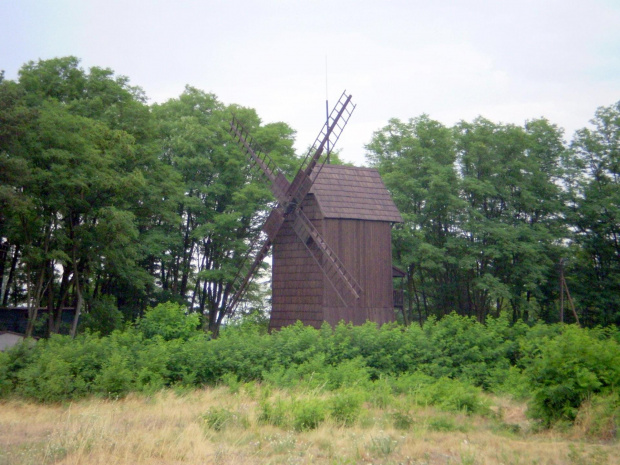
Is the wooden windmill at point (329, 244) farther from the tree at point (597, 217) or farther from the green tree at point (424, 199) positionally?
the tree at point (597, 217)

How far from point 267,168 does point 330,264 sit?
22.9 feet

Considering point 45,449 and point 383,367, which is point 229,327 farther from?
point 45,449

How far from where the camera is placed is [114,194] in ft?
95.1

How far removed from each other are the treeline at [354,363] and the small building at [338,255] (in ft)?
14.5

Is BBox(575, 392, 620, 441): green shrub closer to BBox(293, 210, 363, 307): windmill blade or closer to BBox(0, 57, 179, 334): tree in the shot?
BBox(293, 210, 363, 307): windmill blade

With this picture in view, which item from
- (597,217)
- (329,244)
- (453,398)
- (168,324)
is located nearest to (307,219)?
(329,244)

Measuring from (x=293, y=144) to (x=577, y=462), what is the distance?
3188 centimetres

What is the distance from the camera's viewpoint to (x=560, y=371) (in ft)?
37.5

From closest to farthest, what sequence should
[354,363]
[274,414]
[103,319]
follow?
[274,414]
[354,363]
[103,319]

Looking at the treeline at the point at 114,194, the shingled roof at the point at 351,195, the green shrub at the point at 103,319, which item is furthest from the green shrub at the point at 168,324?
the green shrub at the point at 103,319

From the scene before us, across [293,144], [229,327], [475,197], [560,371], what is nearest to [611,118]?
[475,197]

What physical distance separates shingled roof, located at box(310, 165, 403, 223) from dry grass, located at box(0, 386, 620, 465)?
1472 cm

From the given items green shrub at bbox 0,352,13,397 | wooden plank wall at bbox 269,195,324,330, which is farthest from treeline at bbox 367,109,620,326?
green shrub at bbox 0,352,13,397

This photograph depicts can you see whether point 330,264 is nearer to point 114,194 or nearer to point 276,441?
point 114,194
